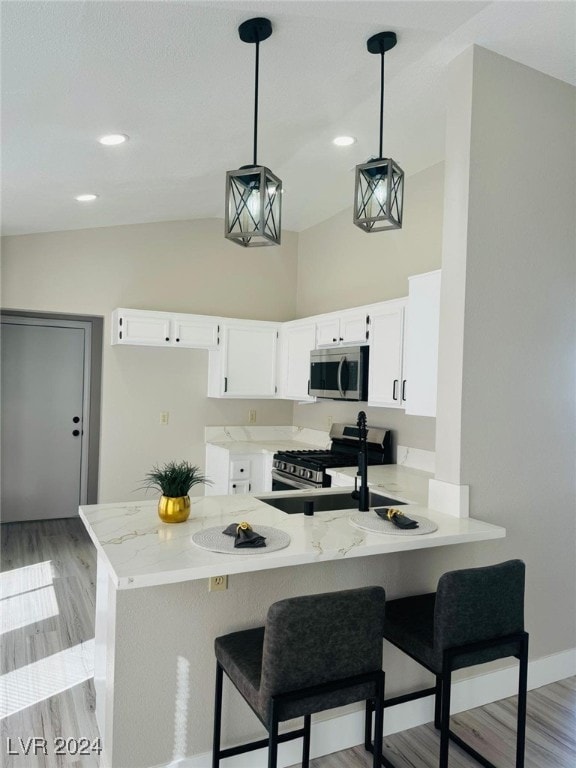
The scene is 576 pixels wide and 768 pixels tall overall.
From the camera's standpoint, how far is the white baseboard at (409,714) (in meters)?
2.11

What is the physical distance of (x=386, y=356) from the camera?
12.8ft

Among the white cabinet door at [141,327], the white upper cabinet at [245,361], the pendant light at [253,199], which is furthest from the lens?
the white upper cabinet at [245,361]

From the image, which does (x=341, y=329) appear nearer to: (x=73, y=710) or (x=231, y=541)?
(x=231, y=541)

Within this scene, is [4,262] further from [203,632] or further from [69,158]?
[203,632]

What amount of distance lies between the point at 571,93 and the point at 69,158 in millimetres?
2710

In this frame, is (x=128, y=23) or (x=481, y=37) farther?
(x=481, y=37)

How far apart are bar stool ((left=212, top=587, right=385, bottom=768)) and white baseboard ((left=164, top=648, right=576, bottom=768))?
48cm

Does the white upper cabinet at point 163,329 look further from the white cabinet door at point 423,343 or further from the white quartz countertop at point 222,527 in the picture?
the white quartz countertop at point 222,527

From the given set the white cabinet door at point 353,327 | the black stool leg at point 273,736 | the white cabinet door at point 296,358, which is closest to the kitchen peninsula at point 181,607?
the black stool leg at point 273,736

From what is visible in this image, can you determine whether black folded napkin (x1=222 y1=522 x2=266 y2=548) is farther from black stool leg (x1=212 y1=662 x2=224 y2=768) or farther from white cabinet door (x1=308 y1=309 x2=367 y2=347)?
white cabinet door (x1=308 y1=309 x2=367 y2=347)

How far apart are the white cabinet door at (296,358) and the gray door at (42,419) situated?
194cm

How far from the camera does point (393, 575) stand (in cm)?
245

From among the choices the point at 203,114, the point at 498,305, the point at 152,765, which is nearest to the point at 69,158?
the point at 203,114

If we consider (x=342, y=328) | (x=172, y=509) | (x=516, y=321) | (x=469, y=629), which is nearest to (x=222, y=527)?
(x=172, y=509)
